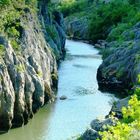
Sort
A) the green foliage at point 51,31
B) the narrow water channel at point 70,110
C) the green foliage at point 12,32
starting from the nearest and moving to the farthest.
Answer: the narrow water channel at point 70,110 → the green foliage at point 12,32 → the green foliage at point 51,31

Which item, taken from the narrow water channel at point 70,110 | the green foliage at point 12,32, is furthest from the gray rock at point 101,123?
the green foliage at point 12,32

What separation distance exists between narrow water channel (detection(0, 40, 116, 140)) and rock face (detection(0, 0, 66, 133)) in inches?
47.7

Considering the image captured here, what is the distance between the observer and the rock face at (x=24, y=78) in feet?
164

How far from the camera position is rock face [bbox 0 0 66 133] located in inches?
1972

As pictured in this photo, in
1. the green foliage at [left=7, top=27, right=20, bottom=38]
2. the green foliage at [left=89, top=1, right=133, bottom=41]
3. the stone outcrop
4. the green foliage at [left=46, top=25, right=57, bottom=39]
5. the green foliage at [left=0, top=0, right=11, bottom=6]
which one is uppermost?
the green foliage at [left=0, top=0, right=11, bottom=6]

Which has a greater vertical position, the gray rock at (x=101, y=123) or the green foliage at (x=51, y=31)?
the gray rock at (x=101, y=123)

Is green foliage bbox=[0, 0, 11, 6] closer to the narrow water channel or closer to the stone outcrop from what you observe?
the narrow water channel

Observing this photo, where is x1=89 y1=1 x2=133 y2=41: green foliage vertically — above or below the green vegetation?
below

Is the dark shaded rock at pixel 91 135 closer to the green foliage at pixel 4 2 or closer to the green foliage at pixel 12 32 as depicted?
the green foliage at pixel 12 32

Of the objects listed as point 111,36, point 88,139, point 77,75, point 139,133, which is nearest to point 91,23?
point 111,36

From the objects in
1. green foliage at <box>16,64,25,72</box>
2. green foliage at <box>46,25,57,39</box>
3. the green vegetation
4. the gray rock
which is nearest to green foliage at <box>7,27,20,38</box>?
the green vegetation

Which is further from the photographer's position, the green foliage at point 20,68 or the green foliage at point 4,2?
the green foliage at point 4,2

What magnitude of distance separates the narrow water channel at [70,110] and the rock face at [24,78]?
47.7 inches

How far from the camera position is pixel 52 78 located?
Answer: 229 ft
